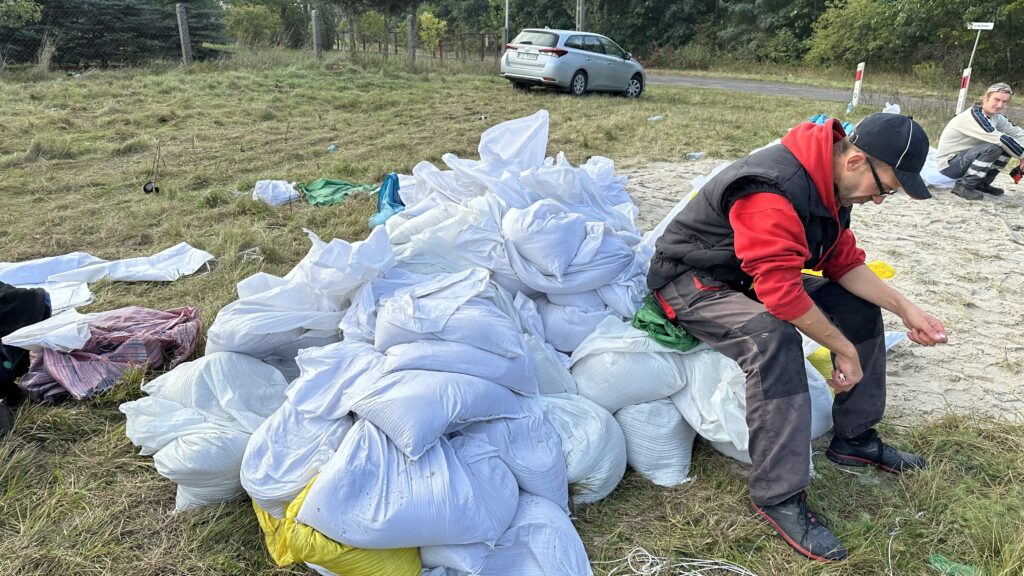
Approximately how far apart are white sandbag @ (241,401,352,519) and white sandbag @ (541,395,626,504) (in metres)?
0.68

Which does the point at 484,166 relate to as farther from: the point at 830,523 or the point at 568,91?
the point at 568,91

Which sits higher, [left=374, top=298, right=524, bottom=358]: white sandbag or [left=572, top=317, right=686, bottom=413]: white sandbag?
[left=374, top=298, right=524, bottom=358]: white sandbag

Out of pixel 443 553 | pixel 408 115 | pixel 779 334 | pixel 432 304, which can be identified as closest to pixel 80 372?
pixel 432 304

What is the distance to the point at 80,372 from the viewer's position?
2426 millimetres

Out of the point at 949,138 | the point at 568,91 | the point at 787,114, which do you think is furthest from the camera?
the point at 568,91

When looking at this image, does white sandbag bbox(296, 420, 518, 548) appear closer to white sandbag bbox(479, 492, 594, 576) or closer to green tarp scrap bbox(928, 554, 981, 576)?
white sandbag bbox(479, 492, 594, 576)

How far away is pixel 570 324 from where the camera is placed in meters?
2.52

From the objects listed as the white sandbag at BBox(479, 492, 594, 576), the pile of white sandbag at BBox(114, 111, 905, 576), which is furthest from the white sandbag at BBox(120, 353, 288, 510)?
the white sandbag at BBox(479, 492, 594, 576)

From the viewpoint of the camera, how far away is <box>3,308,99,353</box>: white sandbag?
2389 millimetres

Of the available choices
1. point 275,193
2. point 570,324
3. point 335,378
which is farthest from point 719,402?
point 275,193

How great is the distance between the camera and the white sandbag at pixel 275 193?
495cm

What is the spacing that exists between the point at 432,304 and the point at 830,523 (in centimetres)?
143

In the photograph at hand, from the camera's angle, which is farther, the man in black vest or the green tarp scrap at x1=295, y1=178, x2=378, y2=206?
the green tarp scrap at x1=295, y1=178, x2=378, y2=206

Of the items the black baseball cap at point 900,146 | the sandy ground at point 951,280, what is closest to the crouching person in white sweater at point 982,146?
the sandy ground at point 951,280
